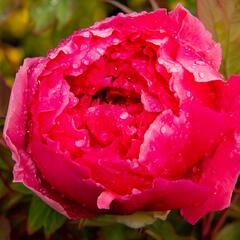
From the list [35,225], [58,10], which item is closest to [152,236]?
[35,225]

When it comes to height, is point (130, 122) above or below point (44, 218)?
above

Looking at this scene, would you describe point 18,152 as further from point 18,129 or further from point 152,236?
point 152,236

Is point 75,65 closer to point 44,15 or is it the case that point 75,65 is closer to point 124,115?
point 124,115

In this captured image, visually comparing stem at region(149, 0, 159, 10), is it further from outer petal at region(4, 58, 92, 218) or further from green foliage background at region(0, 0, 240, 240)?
outer petal at region(4, 58, 92, 218)

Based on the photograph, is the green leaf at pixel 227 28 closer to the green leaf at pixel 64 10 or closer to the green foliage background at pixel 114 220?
the green foliage background at pixel 114 220

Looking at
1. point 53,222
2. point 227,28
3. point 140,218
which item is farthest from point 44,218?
point 227,28
